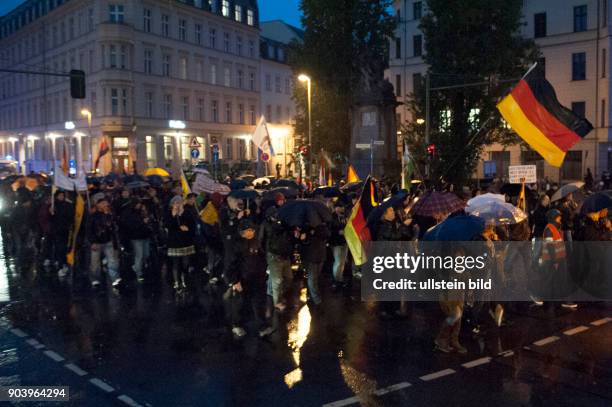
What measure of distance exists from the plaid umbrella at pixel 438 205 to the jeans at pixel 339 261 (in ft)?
5.51

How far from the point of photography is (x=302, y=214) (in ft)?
28.8

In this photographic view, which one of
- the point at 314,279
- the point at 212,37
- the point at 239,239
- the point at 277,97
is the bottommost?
the point at 314,279

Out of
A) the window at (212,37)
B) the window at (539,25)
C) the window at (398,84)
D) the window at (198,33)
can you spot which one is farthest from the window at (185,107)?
the window at (539,25)

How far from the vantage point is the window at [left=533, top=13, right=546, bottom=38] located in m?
45.6

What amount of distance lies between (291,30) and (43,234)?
64.7 m

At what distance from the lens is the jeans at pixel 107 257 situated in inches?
458

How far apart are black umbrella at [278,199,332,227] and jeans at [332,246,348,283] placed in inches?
91.6

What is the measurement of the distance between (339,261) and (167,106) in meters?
44.9

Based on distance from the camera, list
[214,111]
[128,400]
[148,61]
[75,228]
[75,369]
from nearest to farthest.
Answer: [128,400] → [75,369] → [75,228] → [148,61] → [214,111]

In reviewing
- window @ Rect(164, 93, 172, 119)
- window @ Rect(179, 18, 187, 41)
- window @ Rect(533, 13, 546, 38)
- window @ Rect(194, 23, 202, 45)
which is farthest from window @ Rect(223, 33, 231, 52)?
window @ Rect(533, 13, 546, 38)

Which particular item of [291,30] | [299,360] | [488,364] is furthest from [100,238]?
[291,30]

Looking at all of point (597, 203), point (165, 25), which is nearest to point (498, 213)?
point (597, 203)

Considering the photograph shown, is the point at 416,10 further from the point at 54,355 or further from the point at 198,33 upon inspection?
the point at 54,355

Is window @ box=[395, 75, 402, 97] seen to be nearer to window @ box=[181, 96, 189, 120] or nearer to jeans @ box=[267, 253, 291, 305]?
window @ box=[181, 96, 189, 120]
